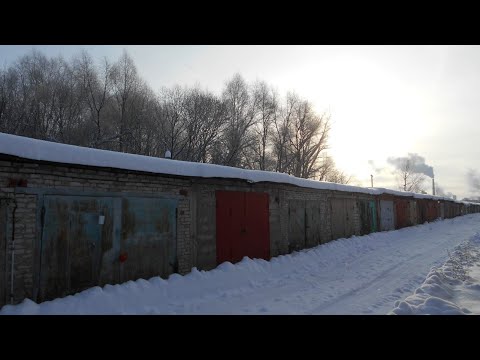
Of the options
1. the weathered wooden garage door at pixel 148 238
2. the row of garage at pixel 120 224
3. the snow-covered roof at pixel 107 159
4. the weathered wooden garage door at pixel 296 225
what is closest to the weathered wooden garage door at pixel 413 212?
the weathered wooden garage door at pixel 296 225

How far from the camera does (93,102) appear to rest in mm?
27594

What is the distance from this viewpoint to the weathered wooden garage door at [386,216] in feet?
68.5

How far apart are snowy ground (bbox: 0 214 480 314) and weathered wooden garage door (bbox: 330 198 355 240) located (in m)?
4.10

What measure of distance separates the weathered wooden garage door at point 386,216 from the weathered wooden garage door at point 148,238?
16.0 m

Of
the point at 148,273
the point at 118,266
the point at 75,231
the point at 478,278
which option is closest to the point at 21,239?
the point at 75,231

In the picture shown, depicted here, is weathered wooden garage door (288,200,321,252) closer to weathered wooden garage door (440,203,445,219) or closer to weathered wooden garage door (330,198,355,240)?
weathered wooden garage door (330,198,355,240)

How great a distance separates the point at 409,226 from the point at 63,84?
29007mm

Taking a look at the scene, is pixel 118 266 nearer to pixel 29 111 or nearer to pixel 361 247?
pixel 361 247

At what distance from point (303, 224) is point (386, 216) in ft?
34.7

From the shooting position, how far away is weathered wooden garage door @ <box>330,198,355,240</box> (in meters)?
15.6

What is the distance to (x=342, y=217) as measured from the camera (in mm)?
16375

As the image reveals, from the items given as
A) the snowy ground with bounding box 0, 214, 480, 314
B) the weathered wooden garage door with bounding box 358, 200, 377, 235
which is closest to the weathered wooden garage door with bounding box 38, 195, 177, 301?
the snowy ground with bounding box 0, 214, 480, 314

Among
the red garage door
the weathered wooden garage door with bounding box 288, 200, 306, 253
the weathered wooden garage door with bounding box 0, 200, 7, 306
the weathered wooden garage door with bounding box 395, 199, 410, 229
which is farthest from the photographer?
the weathered wooden garage door with bounding box 395, 199, 410, 229

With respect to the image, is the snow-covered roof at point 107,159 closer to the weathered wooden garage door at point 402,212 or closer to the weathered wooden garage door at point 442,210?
the weathered wooden garage door at point 402,212
